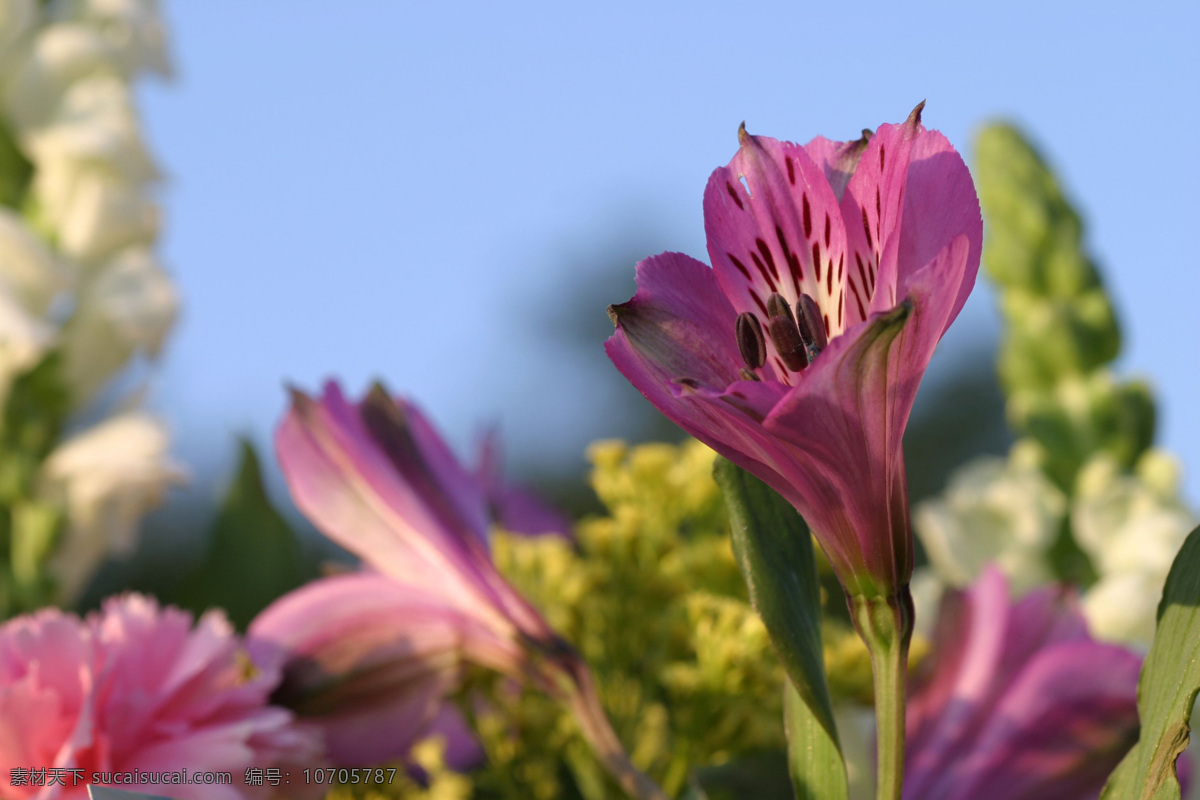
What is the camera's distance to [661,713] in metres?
0.67

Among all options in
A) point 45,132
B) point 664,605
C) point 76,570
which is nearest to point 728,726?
point 664,605

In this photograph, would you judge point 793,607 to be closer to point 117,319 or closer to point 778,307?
point 778,307

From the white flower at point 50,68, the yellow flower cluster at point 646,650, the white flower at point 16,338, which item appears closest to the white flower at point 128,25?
the white flower at point 50,68

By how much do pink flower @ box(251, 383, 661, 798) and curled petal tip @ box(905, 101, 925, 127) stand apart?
291 millimetres

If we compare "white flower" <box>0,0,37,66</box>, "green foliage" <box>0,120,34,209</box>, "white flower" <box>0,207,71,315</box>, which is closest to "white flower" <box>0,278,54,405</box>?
"white flower" <box>0,207,71,315</box>

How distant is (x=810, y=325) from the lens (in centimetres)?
29

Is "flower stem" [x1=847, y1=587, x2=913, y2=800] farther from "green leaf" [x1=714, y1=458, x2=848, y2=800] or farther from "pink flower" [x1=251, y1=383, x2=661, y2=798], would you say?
"pink flower" [x1=251, y1=383, x2=661, y2=798]

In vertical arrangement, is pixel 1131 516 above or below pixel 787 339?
below

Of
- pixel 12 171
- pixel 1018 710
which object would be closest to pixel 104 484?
pixel 12 171

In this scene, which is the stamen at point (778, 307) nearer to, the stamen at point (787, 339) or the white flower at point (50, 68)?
the stamen at point (787, 339)

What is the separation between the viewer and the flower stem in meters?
0.27

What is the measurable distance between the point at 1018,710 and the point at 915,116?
30cm

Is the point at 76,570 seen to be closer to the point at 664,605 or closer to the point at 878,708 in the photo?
the point at 664,605

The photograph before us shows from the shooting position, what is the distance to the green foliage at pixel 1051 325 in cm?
94
